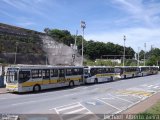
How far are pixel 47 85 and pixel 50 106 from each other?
1337cm

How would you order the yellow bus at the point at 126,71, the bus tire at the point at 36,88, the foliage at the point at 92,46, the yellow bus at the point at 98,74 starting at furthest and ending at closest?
the foliage at the point at 92,46
the yellow bus at the point at 126,71
the yellow bus at the point at 98,74
the bus tire at the point at 36,88

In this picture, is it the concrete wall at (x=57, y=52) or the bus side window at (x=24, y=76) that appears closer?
the bus side window at (x=24, y=76)

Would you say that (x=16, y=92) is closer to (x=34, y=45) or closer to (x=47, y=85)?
(x=47, y=85)

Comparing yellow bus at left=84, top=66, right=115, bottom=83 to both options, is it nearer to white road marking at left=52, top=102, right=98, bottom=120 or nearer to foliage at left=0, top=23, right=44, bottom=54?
white road marking at left=52, top=102, right=98, bottom=120

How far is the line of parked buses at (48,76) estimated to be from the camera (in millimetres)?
31498

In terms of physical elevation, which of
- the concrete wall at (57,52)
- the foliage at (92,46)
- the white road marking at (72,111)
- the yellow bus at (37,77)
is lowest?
the white road marking at (72,111)

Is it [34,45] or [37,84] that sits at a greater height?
[34,45]

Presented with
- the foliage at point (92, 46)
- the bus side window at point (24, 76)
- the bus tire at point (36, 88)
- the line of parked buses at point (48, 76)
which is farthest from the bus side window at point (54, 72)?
the foliage at point (92, 46)

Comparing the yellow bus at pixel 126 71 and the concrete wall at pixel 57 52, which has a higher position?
the concrete wall at pixel 57 52

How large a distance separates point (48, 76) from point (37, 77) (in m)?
2.18

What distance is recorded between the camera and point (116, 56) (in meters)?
177

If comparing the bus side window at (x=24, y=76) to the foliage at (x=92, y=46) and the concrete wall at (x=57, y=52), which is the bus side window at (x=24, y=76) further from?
the foliage at (x=92, y=46)

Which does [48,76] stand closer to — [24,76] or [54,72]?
[54,72]

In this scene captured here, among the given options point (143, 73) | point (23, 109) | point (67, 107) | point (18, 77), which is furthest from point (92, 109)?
point (143, 73)
